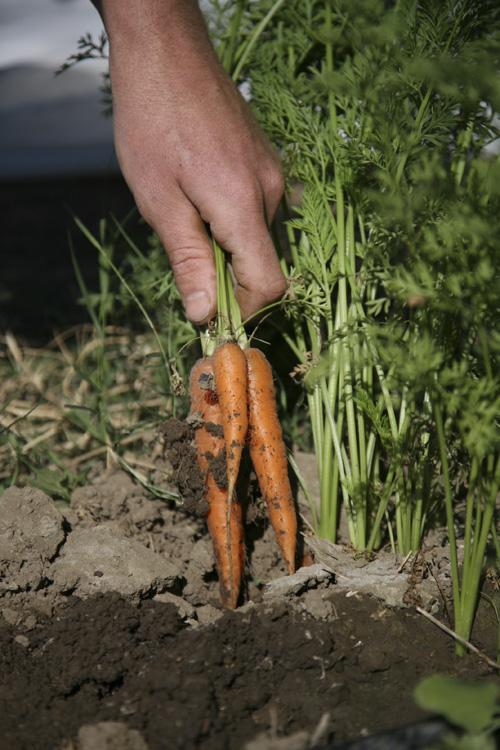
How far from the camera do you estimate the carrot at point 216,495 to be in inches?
70.6

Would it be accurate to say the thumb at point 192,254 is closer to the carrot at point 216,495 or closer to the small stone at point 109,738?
the carrot at point 216,495

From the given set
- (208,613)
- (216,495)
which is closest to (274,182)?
(216,495)

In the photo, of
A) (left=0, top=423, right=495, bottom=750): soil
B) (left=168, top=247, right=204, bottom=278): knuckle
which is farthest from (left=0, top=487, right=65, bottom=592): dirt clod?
(left=168, top=247, right=204, bottom=278): knuckle

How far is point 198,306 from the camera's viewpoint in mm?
1930

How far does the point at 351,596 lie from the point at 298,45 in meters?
1.42

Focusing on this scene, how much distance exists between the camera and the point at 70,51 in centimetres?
434

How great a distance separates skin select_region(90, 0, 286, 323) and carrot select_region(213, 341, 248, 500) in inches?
5.5

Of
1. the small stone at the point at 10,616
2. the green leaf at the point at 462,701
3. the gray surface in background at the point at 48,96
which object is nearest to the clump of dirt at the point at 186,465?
the small stone at the point at 10,616

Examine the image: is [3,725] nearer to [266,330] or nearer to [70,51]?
[266,330]

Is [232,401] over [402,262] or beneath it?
beneath

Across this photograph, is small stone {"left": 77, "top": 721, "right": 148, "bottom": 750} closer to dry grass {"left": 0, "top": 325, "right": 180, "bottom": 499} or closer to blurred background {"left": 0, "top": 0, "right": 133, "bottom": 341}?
dry grass {"left": 0, "top": 325, "right": 180, "bottom": 499}

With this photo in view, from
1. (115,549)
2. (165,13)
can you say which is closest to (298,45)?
(165,13)

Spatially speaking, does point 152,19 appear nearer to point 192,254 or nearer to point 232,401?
point 192,254

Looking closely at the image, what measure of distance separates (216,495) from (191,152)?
0.76 m
